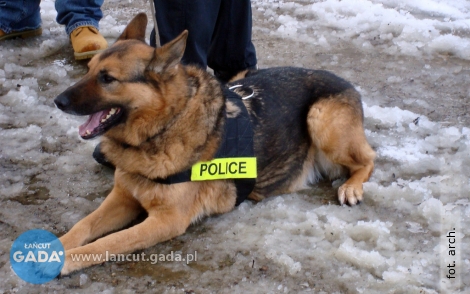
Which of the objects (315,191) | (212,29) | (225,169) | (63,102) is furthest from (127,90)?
(315,191)

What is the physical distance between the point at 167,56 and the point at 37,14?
377 centimetres

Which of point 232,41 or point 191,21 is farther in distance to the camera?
point 232,41

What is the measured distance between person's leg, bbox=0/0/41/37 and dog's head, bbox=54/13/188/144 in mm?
3197

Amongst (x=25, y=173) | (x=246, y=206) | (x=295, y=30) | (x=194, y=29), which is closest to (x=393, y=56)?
(x=295, y=30)

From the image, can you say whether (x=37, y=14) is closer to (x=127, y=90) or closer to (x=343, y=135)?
(x=127, y=90)

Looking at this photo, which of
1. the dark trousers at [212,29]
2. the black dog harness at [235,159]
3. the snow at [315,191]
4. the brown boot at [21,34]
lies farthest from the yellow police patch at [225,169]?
the brown boot at [21,34]

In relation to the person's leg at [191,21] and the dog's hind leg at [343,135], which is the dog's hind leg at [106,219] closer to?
the person's leg at [191,21]

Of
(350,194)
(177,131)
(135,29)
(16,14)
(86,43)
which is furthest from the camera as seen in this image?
(16,14)

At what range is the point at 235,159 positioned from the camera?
3.55 m

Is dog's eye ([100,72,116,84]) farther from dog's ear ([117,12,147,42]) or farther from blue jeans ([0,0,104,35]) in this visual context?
blue jeans ([0,0,104,35])

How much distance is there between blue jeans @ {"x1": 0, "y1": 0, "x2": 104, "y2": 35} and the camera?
5883mm

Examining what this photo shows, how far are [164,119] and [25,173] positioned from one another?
A: 4.75ft

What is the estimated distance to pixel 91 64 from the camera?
329 cm

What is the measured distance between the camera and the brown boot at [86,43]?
5773 millimetres
